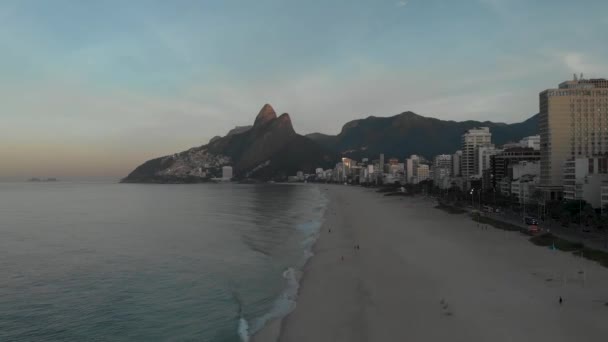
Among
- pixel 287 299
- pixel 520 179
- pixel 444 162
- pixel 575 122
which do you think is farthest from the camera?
pixel 444 162

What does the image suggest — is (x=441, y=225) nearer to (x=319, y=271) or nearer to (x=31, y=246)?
(x=319, y=271)

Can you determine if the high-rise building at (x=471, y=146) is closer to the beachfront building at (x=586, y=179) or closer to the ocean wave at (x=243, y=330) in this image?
the beachfront building at (x=586, y=179)

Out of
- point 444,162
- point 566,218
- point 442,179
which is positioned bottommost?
point 566,218

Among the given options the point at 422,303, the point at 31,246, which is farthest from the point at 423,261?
the point at 31,246

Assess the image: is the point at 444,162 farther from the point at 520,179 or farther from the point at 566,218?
the point at 566,218

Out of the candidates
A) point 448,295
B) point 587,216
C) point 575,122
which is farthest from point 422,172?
point 448,295

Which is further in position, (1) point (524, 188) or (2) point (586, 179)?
(1) point (524, 188)
